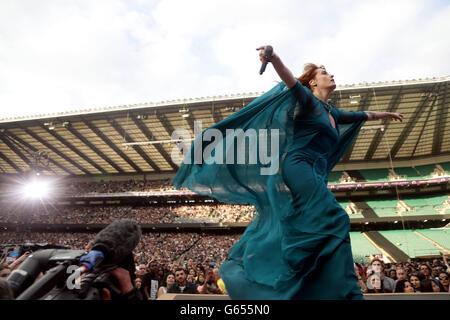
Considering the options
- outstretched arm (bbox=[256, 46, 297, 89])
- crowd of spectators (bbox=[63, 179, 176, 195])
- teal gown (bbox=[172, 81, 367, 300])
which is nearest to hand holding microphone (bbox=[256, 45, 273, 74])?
outstretched arm (bbox=[256, 46, 297, 89])

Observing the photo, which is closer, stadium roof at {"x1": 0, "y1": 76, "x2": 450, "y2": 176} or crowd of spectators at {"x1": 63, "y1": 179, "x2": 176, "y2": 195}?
stadium roof at {"x1": 0, "y1": 76, "x2": 450, "y2": 176}

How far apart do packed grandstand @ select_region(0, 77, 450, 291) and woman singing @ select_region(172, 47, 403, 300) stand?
1312 centimetres

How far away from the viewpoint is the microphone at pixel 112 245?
36.3 inches

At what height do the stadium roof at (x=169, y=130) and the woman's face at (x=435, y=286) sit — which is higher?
the stadium roof at (x=169, y=130)

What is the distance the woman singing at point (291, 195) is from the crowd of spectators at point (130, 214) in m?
17.9

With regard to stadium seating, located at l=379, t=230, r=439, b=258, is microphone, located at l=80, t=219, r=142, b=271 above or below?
below

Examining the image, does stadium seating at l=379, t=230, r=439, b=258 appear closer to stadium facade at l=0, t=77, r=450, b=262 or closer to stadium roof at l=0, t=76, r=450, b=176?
stadium facade at l=0, t=77, r=450, b=262

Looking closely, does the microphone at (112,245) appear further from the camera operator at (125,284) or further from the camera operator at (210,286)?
the camera operator at (210,286)

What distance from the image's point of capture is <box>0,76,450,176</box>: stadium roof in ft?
52.2

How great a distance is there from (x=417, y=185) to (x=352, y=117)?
2242cm
